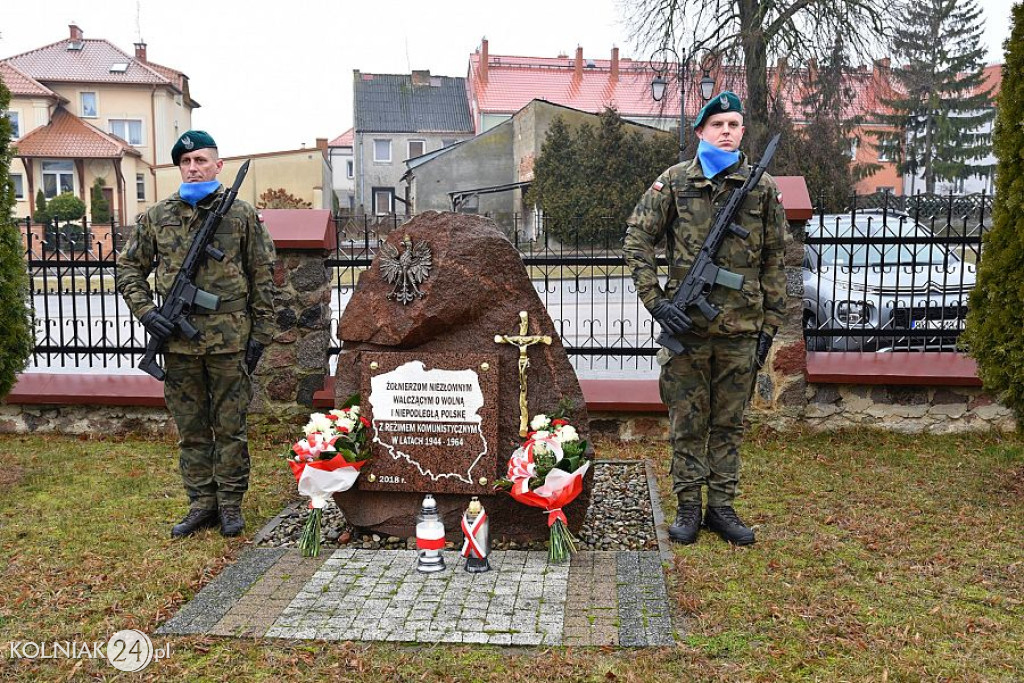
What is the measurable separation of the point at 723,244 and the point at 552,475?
4.44 feet

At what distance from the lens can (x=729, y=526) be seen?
4.50 m

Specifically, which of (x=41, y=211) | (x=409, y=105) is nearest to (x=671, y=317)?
(x=41, y=211)

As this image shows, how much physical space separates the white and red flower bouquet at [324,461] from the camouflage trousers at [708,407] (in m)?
1.54

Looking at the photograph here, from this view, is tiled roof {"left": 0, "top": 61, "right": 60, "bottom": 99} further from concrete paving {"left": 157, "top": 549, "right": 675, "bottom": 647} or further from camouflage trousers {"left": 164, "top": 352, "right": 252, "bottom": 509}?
concrete paving {"left": 157, "top": 549, "right": 675, "bottom": 647}

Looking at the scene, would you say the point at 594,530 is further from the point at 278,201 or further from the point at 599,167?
the point at 278,201

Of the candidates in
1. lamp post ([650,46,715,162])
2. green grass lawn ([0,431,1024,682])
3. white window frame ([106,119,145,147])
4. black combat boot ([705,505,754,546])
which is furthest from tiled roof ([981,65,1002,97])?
black combat boot ([705,505,754,546])

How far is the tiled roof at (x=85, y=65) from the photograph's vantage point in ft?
143

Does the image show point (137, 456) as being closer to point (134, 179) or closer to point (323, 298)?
point (323, 298)

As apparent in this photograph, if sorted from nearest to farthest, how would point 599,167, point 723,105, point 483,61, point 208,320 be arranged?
point 723,105 → point 208,320 → point 599,167 → point 483,61

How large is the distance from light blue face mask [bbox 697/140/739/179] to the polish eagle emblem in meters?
1.40

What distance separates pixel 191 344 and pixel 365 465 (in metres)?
1.03

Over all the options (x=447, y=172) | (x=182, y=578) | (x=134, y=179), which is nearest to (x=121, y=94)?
(x=134, y=179)

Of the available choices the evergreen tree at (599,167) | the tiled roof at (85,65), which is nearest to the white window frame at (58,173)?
the tiled roof at (85,65)

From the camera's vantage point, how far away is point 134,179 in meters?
41.9
